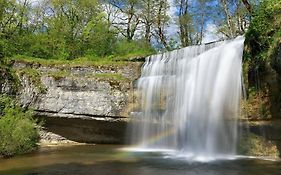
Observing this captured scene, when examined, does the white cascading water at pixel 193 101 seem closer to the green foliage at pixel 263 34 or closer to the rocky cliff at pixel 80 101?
the green foliage at pixel 263 34

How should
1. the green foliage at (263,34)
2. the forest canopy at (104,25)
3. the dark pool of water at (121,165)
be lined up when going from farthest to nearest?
the forest canopy at (104,25), the green foliage at (263,34), the dark pool of water at (121,165)

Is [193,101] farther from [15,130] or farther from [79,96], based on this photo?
[15,130]

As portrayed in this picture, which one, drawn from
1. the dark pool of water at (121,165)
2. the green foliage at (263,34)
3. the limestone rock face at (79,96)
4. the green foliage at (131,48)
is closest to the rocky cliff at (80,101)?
the limestone rock face at (79,96)

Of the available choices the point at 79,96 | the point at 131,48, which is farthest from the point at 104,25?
the point at 79,96

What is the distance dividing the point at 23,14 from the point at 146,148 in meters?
16.8

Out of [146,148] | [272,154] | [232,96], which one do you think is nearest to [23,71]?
[146,148]

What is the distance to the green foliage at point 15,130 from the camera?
1443cm

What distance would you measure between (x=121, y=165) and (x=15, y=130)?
5.18 m

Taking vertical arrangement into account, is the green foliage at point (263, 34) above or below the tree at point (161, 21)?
below

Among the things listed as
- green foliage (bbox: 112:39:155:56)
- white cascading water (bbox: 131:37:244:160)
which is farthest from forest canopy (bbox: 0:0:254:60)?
white cascading water (bbox: 131:37:244:160)

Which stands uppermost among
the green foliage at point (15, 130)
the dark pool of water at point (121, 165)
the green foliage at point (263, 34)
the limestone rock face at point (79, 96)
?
the green foliage at point (263, 34)

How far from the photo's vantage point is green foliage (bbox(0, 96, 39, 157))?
14.4m

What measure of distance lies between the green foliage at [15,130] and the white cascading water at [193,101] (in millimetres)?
4789

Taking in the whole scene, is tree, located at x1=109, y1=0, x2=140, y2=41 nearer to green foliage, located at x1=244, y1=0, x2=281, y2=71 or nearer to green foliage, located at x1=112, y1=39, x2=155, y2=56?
green foliage, located at x1=112, y1=39, x2=155, y2=56
